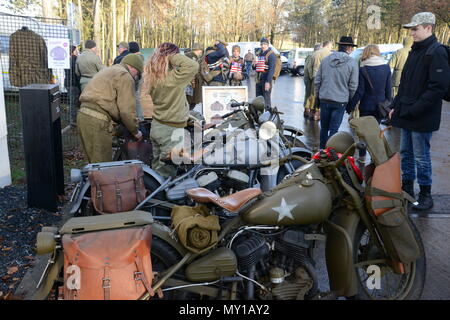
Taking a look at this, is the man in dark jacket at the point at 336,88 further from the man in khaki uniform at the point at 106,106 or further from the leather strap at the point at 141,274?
the leather strap at the point at 141,274

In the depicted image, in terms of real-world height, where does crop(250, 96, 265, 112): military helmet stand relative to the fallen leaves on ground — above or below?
above

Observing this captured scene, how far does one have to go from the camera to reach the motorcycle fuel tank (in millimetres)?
2816

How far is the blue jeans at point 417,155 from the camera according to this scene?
5027 millimetres

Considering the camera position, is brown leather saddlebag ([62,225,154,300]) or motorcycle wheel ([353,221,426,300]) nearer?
brown leather saddlebag ([62,225,154,300])

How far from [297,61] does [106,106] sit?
95.0 feet

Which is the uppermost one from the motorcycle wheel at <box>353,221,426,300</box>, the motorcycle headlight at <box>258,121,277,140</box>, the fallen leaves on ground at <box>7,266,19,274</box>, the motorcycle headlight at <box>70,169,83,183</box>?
the motorcycle headlight at <box>258,121,277,140</box>

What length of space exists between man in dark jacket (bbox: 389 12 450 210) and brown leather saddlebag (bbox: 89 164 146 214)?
3.14 metres

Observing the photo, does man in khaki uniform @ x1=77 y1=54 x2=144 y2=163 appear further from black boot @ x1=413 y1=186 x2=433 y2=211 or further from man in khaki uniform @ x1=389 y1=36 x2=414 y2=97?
man in khaki uniform @ x1=389 y1=36 x2=414 y2=97

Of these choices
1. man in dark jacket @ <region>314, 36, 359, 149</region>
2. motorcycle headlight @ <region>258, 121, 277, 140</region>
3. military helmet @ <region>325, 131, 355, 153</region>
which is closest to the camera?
military helmet @ <region>325, 131, 355, 153</region>

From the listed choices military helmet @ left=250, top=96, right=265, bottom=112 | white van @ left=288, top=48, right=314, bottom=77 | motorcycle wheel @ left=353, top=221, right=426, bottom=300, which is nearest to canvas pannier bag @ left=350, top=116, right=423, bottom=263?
motorcycle wheel @ left=353, top=221, right=426, bottom=300

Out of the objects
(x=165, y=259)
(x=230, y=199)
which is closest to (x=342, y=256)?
(x=230, y=199)

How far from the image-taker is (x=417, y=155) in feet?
16.7

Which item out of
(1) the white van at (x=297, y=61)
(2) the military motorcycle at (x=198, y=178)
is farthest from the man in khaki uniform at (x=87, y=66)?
(1) the white van at (x=297, y=61)

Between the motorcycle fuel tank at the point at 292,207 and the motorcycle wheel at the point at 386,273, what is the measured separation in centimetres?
41
